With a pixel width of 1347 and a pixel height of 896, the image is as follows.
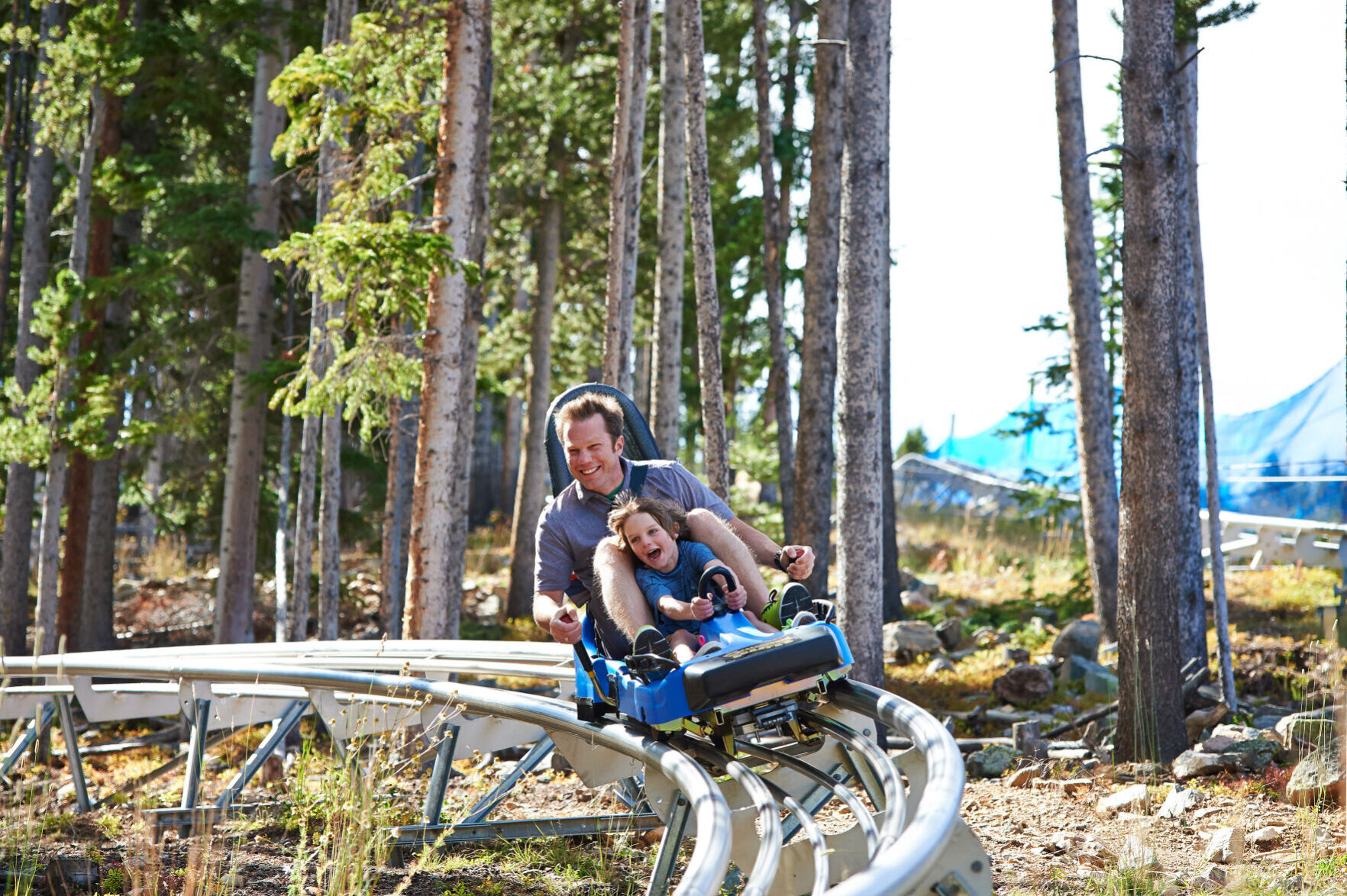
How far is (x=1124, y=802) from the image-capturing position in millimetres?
5129

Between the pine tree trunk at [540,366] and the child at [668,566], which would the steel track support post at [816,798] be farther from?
the pine tree trunk at [540,366]

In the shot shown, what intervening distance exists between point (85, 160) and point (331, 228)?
716 cm

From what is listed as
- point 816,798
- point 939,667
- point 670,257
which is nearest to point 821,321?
point 670,257

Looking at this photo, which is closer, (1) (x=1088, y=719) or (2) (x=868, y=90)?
(2) (x=868, y=90)

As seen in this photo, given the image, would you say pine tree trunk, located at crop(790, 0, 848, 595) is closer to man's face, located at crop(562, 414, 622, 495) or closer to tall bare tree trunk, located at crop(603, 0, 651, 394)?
tall bare tree trunk, located at crop(603, 0, 651, 394)

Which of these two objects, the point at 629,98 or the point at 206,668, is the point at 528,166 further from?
the point at 206,668

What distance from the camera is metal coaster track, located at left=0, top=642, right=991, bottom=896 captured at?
103 inches

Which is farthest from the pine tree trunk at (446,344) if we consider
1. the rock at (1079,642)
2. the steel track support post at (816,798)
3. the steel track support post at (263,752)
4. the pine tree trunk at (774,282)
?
the pine tree trunk at (774,282)

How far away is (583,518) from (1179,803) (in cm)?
313

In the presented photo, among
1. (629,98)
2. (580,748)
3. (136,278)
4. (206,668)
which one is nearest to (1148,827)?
(580,748)

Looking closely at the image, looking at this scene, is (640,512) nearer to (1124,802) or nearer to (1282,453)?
(1124,802)

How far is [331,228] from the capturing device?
7.23 meters

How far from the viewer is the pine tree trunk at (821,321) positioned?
33.2 feet

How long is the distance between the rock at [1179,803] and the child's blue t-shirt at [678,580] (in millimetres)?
2579
